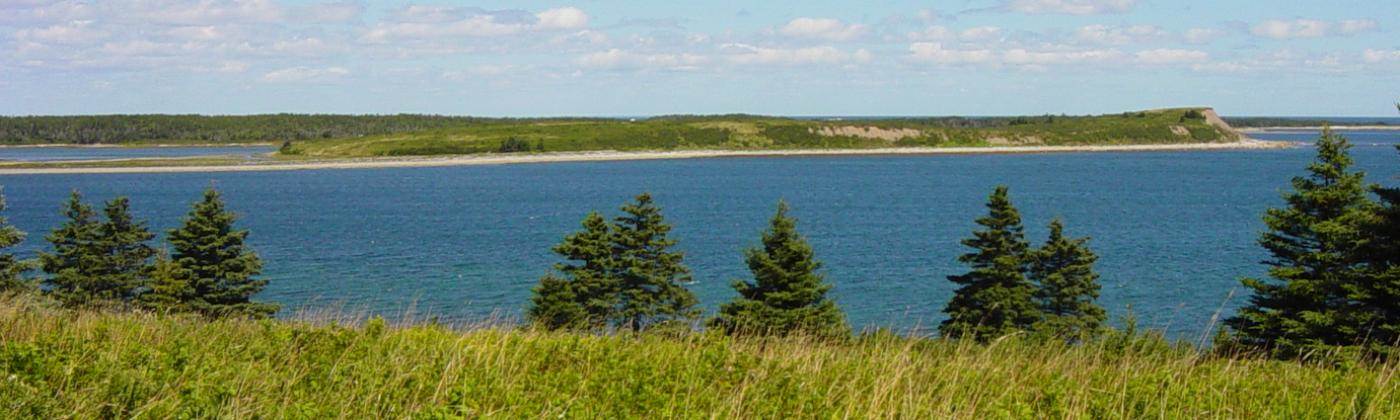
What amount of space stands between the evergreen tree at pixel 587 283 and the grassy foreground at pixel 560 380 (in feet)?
69.0

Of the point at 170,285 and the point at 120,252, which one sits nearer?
the point at 170,285

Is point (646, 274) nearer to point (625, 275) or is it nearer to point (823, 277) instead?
point (625, 275)

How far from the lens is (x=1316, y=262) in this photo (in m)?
22.0

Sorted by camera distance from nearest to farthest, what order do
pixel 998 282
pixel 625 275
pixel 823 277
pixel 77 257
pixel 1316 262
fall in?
pixel 1316 262, pixel 998 282, pixel 823 277, pixel 625 275, pixel 77 257

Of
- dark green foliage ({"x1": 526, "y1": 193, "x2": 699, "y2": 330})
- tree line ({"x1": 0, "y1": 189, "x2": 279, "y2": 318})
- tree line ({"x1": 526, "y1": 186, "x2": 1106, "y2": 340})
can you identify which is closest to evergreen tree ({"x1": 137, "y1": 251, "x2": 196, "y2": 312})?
tree line ({"x1": 0, "y1": 189, "x2": 279, "y2": 318})

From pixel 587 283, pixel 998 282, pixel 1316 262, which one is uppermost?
pixel 1316 262

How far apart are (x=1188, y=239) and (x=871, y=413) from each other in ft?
208

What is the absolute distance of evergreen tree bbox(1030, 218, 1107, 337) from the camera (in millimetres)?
29328

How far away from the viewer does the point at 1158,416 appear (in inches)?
238

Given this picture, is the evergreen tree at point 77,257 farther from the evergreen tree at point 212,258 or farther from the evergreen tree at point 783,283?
the evergreen tree at point 783,283

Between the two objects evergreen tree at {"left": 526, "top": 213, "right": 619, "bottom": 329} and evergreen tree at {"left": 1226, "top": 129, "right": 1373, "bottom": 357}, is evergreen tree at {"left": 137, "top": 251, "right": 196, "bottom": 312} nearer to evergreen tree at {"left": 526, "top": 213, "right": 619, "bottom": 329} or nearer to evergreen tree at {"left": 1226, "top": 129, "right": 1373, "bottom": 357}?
evergreen tree at {"left": 526, "top": 213, "right": 619, "bottom": 329}

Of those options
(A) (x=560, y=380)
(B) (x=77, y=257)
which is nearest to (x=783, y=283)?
(A) (x=560, y=380)

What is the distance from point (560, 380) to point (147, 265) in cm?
3081

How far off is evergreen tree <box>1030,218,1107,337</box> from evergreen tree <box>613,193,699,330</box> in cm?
911
